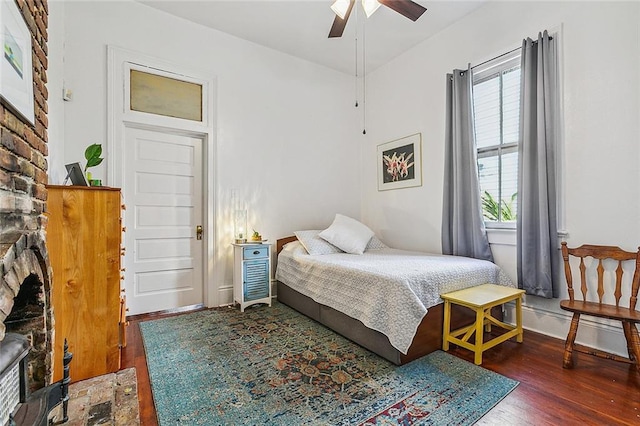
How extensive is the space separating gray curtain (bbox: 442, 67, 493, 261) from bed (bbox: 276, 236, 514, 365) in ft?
0.94

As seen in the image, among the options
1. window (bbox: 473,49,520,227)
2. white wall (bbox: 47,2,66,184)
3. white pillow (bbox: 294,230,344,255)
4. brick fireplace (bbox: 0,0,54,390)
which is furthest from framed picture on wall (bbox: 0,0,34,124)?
window (bbox: 473,49,520,227)

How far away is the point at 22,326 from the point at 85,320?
462mm

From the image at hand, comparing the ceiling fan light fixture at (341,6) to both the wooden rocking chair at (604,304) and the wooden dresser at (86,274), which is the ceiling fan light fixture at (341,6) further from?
the wooden rocking chair at (604,304)

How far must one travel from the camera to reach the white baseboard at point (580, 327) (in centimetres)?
225

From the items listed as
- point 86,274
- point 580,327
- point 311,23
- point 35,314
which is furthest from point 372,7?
point 580,327

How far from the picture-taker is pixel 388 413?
63.0 inches

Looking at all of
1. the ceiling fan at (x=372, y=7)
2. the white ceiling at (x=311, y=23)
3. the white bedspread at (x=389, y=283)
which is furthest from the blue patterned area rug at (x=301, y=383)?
the white ceiling at (x=311, y=23)

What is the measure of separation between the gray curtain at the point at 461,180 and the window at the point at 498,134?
0.46 ft

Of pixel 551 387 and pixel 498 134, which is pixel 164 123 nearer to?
pixel 498 134

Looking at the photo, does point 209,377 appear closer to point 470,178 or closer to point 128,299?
point 128,299

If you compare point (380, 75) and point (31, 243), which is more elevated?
point (380, 75)

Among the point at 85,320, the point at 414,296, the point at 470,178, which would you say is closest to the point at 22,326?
the point at 85,320

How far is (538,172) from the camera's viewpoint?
255 cm

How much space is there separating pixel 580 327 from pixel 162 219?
Answer: 3.94 m
